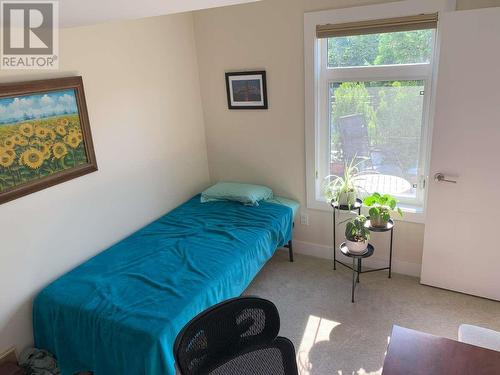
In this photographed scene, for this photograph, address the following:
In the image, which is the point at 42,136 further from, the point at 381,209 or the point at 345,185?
the point at 381,209

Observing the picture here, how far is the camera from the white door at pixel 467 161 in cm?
239

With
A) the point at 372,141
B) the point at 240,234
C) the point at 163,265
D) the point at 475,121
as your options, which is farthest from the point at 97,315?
the point at 475,121

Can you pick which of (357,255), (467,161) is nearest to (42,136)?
(357,255)

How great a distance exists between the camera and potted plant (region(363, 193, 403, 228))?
2.81m

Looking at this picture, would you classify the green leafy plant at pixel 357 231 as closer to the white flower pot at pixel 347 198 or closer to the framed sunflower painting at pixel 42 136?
the white flower pot at pixel 347 198

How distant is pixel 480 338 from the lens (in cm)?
180

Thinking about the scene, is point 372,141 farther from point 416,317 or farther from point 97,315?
point 97,315

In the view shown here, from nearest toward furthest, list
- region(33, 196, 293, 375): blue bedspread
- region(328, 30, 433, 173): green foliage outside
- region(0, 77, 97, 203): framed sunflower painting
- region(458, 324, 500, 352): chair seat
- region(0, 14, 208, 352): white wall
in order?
region(458, 324, 500, 352): chair seat
region(33, 196, 293, 375): blue bedspread
region(0, 77, 97, 203): framed sunflower painting
region(0, 14, 208, 352): white wall
region(328, 30, 433, 173): green foliage outside

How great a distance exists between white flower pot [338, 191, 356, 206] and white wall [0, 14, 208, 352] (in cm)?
136

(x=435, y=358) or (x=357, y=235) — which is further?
(x=357, y=235)

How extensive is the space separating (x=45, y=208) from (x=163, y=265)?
76 centimetres

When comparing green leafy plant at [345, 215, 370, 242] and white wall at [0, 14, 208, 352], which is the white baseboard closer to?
green leafy plant at [345, 215, 370, 242]

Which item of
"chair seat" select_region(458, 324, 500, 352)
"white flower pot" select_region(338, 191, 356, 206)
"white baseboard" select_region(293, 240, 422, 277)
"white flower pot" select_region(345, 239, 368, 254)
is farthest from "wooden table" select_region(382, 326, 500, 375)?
"white baseboard" select_region(293, 240, 422, 277)

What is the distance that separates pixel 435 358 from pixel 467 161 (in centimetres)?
159
